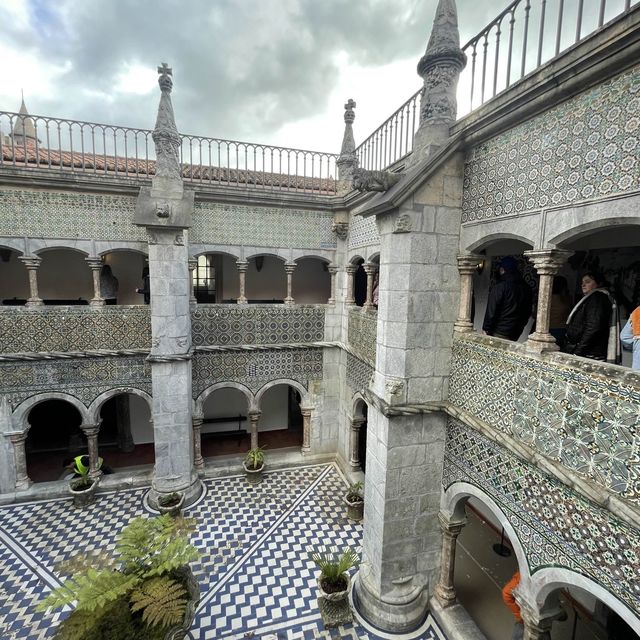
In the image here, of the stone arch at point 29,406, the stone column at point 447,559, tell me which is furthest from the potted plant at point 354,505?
the stone arch at point 29,406

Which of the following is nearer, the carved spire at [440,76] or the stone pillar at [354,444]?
the carved spire at [440,76]

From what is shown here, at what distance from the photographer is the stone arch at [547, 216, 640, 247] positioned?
9.01 feet

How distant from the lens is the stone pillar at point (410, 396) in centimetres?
447

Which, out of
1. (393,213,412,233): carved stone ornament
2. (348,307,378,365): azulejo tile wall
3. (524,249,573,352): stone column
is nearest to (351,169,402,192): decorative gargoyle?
(393,213,412,233): carved stone ornament

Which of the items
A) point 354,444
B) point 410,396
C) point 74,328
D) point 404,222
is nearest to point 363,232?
point 404,222

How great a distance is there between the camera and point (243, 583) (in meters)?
5.84

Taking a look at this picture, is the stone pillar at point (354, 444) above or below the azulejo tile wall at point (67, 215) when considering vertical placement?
below

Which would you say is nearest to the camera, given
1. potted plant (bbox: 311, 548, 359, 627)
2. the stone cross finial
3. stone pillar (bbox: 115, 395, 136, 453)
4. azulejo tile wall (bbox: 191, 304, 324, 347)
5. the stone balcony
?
the stone balcony

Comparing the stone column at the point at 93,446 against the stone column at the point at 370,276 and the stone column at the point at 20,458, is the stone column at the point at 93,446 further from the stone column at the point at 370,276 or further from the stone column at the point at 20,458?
the stone column at the point at 370,276

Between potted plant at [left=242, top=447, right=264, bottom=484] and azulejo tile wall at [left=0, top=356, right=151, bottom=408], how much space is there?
8.81ft

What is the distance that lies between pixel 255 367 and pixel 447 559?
17.3ft

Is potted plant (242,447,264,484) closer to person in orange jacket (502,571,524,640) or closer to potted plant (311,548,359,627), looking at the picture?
potted plant (311,548,359,627)

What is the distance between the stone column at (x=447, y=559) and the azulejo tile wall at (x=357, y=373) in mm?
2961

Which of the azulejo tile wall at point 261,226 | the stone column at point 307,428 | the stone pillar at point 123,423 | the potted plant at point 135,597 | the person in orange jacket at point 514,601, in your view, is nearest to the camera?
the potted plant at point 135,597
